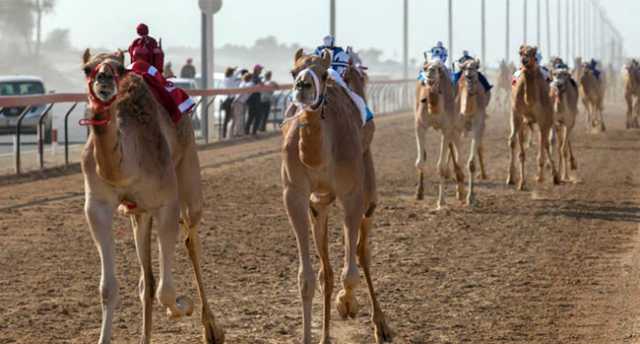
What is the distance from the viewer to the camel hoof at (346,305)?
882 cm

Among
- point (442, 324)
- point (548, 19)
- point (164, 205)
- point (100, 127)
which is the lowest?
point (442, 324)

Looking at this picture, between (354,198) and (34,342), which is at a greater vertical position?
(354,198)

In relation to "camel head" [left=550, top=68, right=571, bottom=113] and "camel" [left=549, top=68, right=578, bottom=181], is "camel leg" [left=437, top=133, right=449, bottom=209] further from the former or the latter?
"camel head" [left=550, top=68, right=571, bottom=113]

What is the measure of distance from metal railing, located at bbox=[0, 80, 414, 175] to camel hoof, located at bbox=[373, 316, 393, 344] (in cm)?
1093

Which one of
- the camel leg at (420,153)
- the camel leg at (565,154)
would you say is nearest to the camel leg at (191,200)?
the camel leg at (420,153)

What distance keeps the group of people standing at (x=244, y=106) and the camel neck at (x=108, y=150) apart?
22.8m

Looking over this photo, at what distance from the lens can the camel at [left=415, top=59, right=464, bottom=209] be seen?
17.0 metres

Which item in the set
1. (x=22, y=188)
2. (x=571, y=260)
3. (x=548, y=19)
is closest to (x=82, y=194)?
(x=22, y=188)

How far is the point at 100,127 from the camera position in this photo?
290 inches

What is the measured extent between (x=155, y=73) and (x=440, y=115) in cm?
891

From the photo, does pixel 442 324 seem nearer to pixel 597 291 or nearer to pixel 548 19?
pixel 597 291

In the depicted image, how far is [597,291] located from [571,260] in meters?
1.69

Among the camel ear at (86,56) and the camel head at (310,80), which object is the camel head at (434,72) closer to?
the camel head at (310,80)

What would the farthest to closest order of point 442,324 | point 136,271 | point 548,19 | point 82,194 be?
point 548,19
point 82,194
point 136,271
point 442,324
